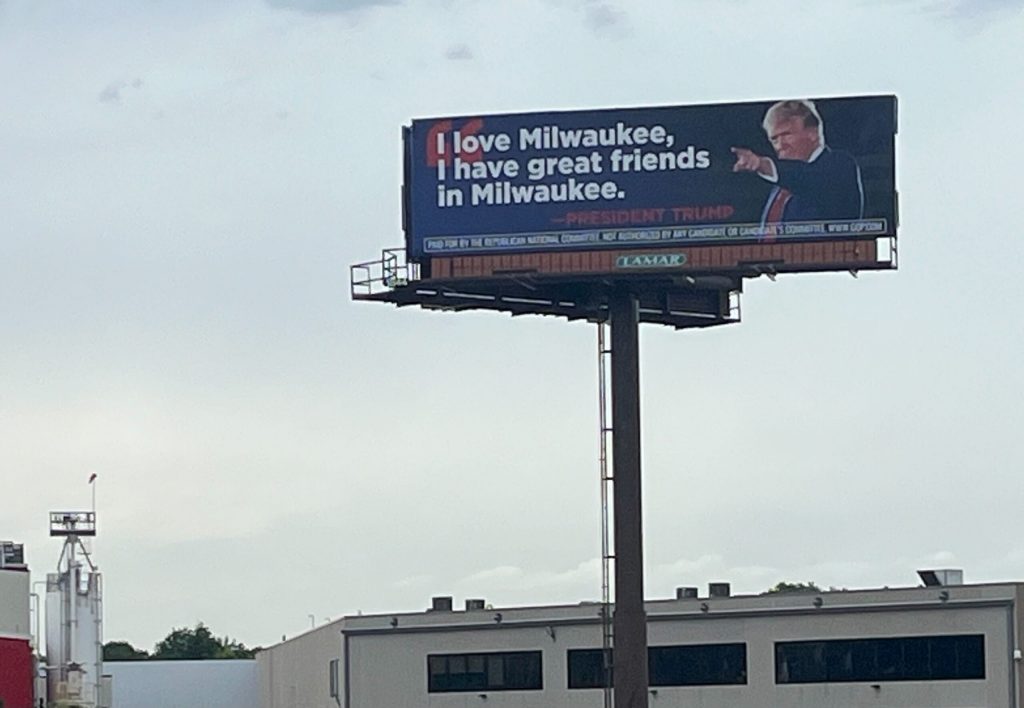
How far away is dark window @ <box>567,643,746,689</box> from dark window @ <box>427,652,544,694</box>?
5.17 feet

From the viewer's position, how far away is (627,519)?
246 ft

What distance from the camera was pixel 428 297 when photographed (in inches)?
3027

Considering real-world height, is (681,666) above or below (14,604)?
below

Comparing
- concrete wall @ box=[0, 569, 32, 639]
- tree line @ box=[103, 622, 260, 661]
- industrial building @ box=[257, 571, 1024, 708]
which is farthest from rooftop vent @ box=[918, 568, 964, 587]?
tree line @ box=[103, 622, 260, 661]

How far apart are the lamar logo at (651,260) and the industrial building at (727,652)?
13.9 meters

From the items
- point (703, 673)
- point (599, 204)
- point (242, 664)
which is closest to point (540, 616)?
point (703, 673)

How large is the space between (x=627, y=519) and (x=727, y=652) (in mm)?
10746

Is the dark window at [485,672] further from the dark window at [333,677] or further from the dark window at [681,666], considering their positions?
the dark window at [333,677]

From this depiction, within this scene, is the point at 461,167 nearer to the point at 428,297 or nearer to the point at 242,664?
the point at 428,297

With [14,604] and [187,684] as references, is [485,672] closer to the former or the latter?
[14,604]

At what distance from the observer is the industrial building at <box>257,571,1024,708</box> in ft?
259

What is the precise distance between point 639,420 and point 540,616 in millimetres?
13822

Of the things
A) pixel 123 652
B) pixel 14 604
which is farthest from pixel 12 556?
pixel 123 652

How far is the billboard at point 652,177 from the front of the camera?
74.9m
